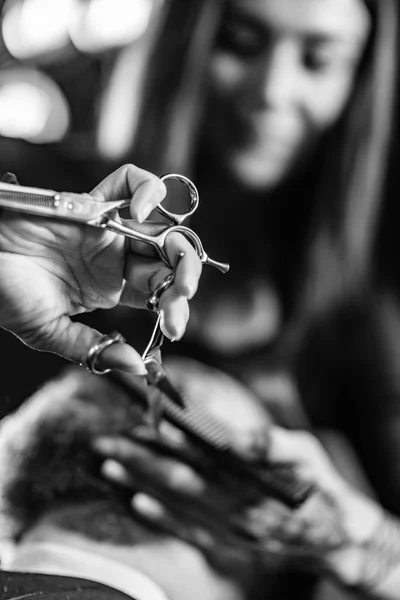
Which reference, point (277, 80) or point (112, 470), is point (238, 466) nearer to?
point (112, 470)

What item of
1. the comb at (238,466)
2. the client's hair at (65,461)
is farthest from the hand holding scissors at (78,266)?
the comb at (238,466)

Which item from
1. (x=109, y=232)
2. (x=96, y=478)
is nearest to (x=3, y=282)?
(x=109, y=232)

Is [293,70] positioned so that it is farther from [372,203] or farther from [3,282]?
[3,282]

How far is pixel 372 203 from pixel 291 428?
0.43m

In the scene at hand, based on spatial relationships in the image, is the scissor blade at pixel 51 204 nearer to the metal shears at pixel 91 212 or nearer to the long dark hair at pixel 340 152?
the metal shears at pixel 91 212

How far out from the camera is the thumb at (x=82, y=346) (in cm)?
45

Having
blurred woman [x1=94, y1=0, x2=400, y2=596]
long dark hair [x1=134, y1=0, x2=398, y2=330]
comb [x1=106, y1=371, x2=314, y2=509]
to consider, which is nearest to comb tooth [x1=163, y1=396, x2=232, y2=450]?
comb [x1=106, y1=371, x2=314, y2=509]

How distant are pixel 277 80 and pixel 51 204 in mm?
697

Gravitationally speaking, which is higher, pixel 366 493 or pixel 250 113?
pixel 250 113

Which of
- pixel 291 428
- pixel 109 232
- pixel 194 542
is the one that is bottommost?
pixel 194 542

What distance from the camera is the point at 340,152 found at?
1109 mm

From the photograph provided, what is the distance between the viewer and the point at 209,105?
1059 mm

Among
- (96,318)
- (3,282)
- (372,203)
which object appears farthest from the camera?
(372,203)

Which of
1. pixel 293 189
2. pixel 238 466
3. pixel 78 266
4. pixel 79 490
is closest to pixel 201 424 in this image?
pixel 238 466
